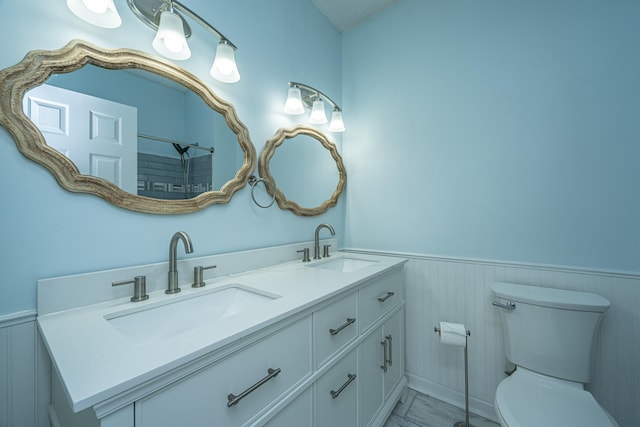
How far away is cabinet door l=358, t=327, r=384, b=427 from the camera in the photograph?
1.21m

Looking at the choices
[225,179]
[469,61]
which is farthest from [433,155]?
[225,179]

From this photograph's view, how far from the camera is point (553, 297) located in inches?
48.2

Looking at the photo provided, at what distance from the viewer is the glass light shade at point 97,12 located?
2.70 feet

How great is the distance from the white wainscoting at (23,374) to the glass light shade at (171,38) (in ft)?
3.30

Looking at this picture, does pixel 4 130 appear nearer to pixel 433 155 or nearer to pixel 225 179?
pixel 225 179

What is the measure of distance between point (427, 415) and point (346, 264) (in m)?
1.00

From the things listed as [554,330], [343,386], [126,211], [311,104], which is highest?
[311,104]

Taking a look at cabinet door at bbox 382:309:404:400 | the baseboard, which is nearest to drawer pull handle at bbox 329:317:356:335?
cabinet door at bbox 382:309:404:400

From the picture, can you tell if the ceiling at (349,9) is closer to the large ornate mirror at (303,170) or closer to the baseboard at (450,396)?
the large ornate mirror at (303,170)

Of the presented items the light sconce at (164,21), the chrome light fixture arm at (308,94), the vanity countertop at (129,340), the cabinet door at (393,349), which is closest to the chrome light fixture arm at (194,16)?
the light sconce at (164,21)

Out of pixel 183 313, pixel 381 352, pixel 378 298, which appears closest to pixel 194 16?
pixel 183 313

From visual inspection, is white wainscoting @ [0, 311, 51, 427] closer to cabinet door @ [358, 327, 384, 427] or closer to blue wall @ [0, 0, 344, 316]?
blue wall @ [0, 0, 344, 316]

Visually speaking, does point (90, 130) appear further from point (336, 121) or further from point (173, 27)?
point (336, 121)

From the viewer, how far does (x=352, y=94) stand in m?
2.10
